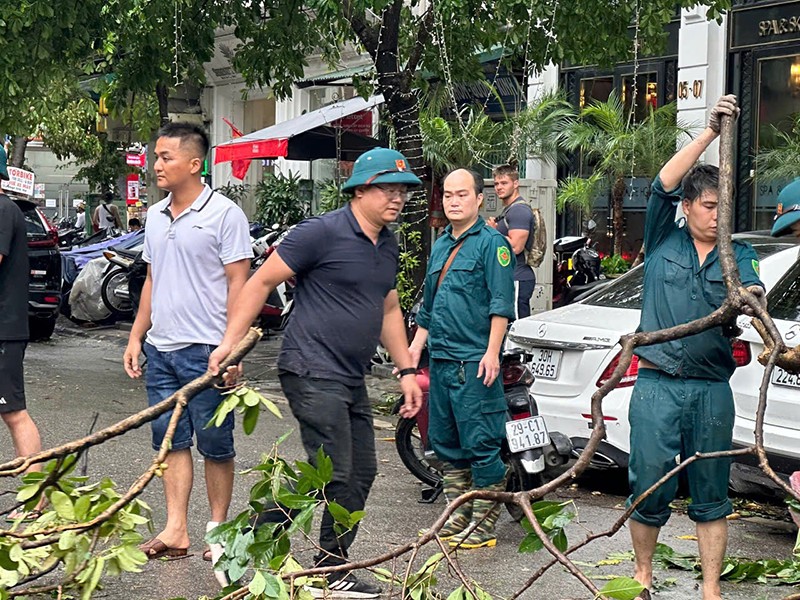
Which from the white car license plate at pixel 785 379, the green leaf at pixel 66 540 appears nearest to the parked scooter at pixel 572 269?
the white car license plate at pixel 785 379

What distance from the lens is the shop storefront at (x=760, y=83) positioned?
1691 centimetres

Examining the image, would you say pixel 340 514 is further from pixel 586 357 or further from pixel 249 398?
pixel 586 357

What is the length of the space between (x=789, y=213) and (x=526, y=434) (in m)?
2.32

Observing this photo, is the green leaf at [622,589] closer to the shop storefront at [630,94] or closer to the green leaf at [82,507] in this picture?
the green leaf at [82,507]

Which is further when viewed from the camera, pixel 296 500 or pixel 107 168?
pixel 107 168

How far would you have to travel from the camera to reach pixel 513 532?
23.6 ft

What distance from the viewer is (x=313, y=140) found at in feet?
58.1

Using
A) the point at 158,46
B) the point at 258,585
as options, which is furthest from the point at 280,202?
the point at 258,585

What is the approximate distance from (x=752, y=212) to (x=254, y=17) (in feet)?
24.1

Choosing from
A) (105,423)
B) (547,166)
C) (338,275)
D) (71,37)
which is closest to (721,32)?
(547,166)

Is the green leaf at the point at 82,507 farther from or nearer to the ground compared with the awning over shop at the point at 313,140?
nearer to the ground

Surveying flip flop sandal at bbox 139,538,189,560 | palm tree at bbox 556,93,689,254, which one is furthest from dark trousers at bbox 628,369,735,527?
palm tree at bbox 556,93,689,254

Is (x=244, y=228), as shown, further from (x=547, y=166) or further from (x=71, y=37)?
(x=547, y=166)

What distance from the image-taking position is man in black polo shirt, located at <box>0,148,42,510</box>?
6.77 meters
